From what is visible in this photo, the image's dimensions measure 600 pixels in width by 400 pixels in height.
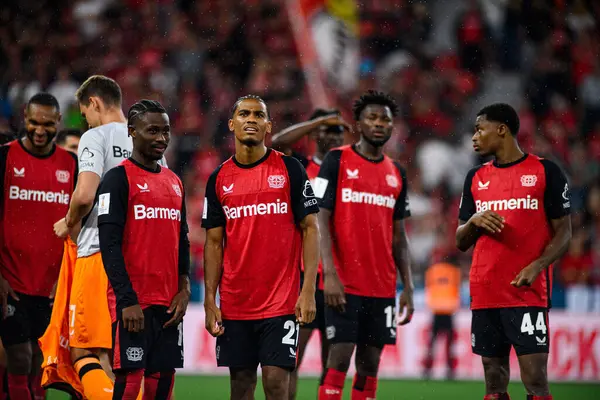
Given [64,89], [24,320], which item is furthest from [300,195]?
[64,89]

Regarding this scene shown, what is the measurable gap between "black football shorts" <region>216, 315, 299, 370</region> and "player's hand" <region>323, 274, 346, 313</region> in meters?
1.14

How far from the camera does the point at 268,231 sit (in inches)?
250

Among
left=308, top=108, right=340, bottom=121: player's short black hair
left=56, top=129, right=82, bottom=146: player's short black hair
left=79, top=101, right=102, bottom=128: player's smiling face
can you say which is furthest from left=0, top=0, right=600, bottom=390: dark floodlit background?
left=79, top=101, right=102, bottom=128: player's smiling face

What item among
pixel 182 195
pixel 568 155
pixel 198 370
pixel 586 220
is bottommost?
pixel 198 370

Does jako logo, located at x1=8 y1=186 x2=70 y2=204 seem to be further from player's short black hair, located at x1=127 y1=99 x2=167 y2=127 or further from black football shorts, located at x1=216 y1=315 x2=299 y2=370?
black football shorts, located at x1=216 y1=315 x2=299 y2=370

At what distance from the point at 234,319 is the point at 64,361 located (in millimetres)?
1407

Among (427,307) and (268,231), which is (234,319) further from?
(427,307)

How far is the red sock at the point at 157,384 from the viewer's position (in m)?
6.27

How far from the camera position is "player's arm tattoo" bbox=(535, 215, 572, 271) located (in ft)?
22.7

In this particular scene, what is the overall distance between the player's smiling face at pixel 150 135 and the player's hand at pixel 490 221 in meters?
2.38

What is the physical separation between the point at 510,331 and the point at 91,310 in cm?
301

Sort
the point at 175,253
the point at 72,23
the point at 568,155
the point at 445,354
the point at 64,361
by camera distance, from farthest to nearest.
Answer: the point at 72,23, the point at 568,155, the point at 445,354, the point at 64,361, the point at 175,253

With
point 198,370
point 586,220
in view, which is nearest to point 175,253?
point 198,370

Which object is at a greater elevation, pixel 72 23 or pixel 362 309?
pixel 72 23
